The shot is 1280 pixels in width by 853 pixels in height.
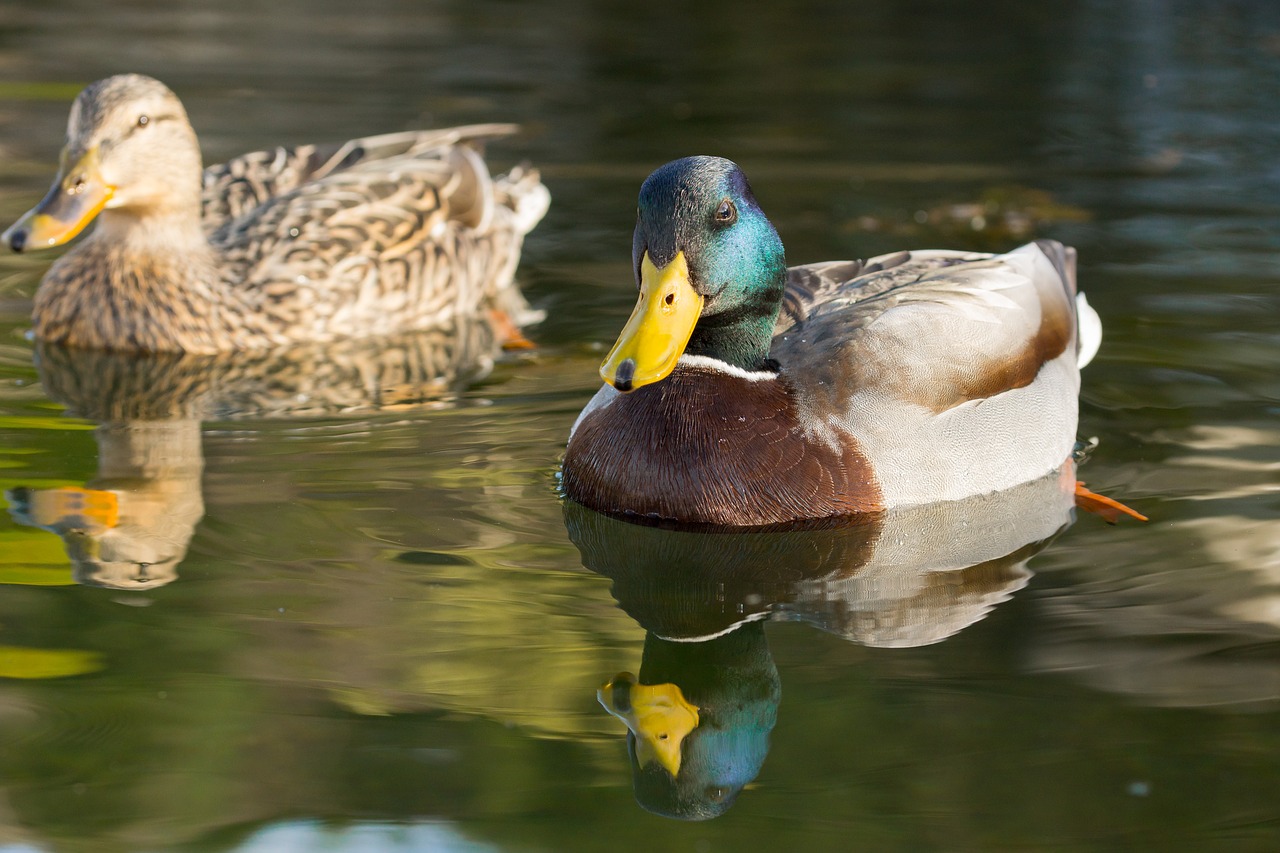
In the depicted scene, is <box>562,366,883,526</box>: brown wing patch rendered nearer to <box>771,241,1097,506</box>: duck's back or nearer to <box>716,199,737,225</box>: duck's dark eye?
<box>771,241,1097,506</box>: duck's back

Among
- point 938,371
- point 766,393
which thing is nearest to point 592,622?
point 766,393

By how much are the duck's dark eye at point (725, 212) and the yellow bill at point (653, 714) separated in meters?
1.46

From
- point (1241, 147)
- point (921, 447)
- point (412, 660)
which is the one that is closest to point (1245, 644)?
point (921, 447)

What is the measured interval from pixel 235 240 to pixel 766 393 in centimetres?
359

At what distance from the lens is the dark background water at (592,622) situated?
13.5 ft

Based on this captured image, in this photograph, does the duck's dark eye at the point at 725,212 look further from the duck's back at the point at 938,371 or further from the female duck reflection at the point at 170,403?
the female duck reflection at the point at 170,403

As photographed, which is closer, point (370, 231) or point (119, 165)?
point (119, 165)

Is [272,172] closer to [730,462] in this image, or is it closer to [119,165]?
[119,165]

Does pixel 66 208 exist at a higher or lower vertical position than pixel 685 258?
lower

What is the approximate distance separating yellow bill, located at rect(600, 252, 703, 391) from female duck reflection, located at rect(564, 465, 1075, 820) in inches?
23.9

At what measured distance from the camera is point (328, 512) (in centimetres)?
588

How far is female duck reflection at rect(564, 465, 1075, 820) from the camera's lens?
4.38 meters

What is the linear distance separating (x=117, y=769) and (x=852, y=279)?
3.41 m

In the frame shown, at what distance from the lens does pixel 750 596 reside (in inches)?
210
